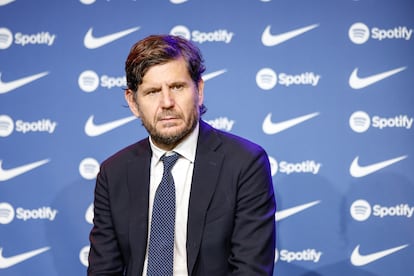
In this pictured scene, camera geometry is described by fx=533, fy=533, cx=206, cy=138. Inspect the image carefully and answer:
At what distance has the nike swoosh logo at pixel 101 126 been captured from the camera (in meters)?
2.97

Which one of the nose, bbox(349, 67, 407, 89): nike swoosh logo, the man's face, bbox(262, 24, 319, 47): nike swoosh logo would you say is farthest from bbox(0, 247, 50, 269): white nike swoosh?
bbox(349, 67, 407, 89): nike swoosh logo

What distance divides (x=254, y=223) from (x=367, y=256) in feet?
3.84

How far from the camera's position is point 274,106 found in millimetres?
2891

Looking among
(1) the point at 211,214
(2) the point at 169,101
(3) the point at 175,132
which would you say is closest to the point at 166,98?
(2) the point at 169,101

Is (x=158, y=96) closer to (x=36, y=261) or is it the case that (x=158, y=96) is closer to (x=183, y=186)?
(x=183, y=186)

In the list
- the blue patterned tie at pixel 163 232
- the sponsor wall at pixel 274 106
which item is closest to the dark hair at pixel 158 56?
the blue patterned tie at pixel 163 232

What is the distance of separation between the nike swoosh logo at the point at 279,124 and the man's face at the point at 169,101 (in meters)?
0.84

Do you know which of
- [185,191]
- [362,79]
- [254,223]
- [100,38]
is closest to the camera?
[254,223]

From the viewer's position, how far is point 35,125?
2996mm

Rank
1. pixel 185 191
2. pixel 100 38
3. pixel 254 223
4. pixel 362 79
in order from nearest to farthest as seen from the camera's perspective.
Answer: pixel 254 223 < pixel 185 191 < pixel 362 79 < pixel 100 38

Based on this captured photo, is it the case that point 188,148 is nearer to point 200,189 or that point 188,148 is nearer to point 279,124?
point 200,189

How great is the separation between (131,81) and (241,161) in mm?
550

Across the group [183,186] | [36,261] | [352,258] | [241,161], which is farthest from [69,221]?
[352,258]

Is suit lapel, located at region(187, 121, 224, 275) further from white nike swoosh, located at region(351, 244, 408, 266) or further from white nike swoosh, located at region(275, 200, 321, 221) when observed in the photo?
white nike swoosh, located at region(351, 244, 408, 266)
